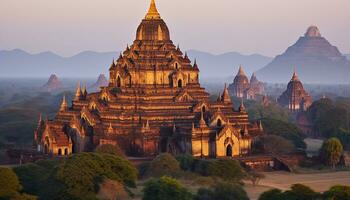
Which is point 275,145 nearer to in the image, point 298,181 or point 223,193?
point 298,181

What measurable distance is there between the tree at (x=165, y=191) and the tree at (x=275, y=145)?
835 inches

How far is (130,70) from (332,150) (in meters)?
15.7

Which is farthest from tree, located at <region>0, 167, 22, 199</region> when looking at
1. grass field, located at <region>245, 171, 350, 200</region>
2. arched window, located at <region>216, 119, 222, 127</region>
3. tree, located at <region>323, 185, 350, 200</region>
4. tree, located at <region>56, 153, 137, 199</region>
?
arched window, located at <region>216, 119, 222, 127</region>

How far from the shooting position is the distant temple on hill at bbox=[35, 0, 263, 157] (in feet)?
209

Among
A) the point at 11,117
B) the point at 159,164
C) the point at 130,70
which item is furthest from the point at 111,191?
the point at 11,117

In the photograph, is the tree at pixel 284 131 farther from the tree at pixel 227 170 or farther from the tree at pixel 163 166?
the tree at pixel 163 166

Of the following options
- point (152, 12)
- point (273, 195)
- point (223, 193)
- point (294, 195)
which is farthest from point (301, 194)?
point (152, 12)

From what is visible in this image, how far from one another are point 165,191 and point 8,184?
308 inches

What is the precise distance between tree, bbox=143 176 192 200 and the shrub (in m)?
11.2

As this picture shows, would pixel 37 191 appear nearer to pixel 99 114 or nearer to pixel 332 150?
pixel 99 114

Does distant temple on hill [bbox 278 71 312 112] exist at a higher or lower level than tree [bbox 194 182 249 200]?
higher

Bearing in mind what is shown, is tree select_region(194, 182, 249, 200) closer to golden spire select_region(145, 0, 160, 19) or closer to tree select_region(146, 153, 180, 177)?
tree select_region(146, 153, 180, 177)

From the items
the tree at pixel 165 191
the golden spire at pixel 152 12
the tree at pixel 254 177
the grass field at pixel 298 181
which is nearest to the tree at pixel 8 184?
the tree at pixel 165 191

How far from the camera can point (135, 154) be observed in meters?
63.7
